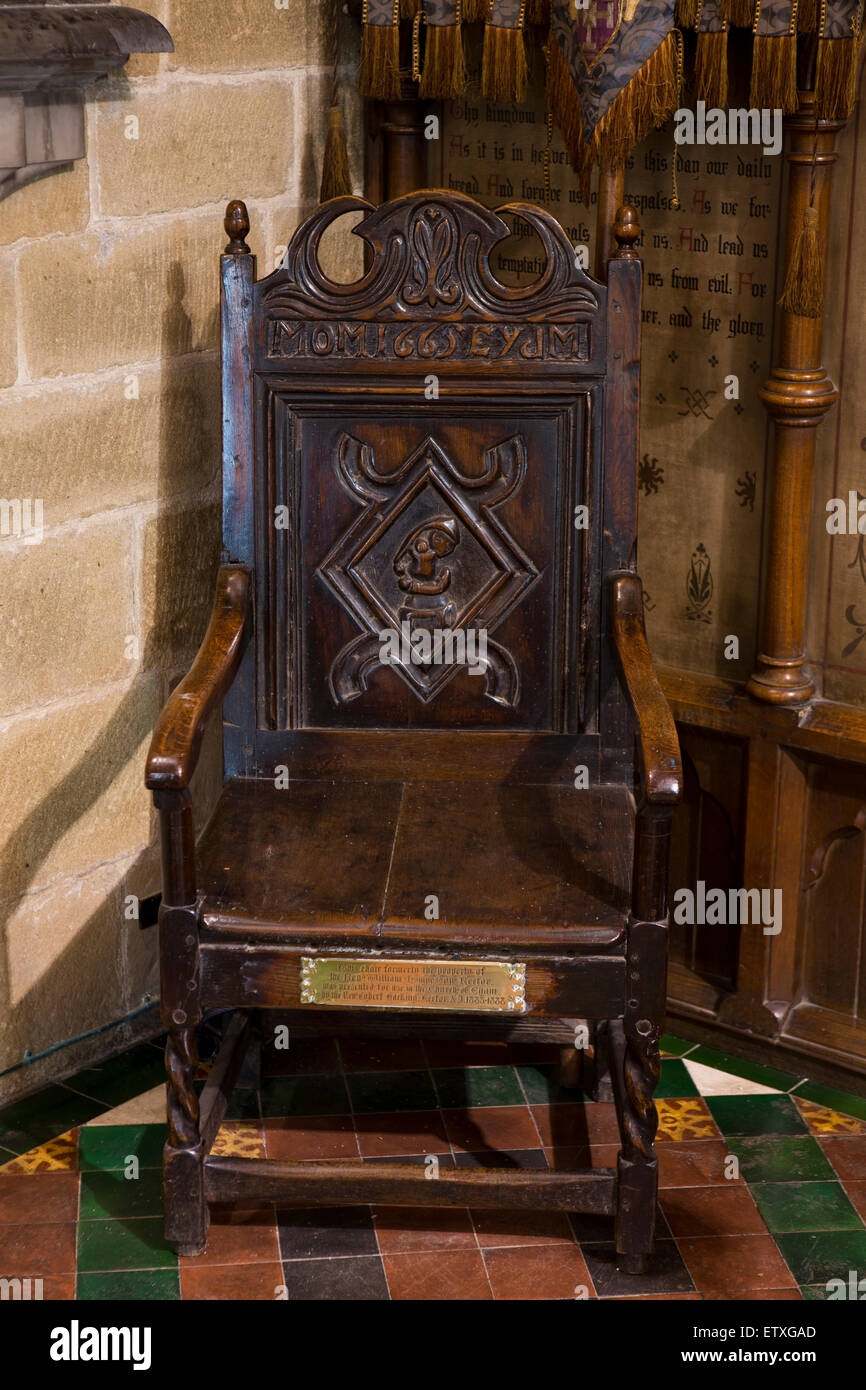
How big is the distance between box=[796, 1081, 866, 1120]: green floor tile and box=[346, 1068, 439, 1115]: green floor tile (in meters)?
0.65

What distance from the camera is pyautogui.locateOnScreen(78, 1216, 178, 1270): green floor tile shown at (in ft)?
8.80

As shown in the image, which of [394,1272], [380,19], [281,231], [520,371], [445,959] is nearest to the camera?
[445,959]

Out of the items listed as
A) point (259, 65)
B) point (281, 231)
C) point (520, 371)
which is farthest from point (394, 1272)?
point (259, 65)

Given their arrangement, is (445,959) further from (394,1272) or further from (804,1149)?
(804,1149)

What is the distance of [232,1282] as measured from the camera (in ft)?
8.66

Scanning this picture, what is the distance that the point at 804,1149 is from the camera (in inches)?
118

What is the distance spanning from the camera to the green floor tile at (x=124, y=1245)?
8.80ft

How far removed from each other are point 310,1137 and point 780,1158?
2.67 feet

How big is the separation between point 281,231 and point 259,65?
30 cm

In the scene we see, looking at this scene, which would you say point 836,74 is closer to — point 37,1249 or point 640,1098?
point 640,1098

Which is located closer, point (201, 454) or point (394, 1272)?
point (394, 1272)

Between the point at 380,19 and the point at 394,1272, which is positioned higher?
the point at 380,19
